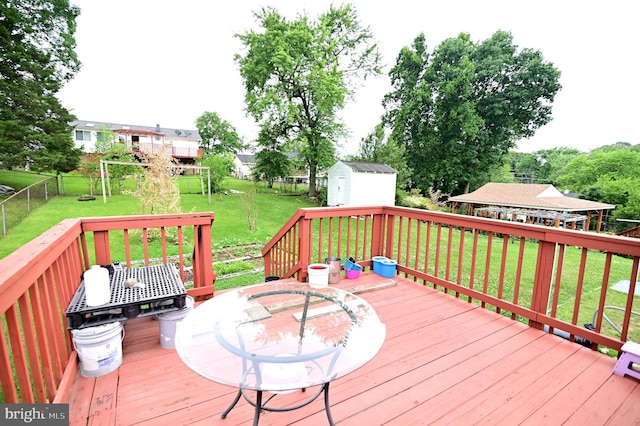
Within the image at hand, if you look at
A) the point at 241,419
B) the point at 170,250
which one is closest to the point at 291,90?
the point at 170,250

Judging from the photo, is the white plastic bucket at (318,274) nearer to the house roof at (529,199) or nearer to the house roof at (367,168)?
the house roof at (367,168)

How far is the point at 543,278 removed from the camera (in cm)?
236

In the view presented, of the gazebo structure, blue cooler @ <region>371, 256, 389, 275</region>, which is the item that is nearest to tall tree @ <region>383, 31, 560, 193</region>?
the gazebo structure

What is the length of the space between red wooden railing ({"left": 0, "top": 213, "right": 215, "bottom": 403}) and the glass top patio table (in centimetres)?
56

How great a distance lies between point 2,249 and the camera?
6102mm

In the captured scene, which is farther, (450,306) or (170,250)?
(170,250)

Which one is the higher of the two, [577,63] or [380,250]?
[577,63]

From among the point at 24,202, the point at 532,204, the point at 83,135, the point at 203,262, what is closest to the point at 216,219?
the point at 24,202

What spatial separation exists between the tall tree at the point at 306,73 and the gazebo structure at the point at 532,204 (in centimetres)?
957

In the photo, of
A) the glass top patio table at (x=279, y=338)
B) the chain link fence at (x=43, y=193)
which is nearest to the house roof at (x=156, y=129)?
the chain link fence at (x=43, y=193)

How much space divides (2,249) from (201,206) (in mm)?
6489

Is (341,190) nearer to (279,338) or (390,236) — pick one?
(390,236)

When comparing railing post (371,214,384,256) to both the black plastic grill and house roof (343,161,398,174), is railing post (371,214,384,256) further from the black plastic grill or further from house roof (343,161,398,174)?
house roof (343,161,398,174)

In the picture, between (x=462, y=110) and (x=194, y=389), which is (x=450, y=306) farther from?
(x=462, y=110)
